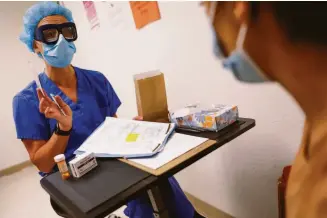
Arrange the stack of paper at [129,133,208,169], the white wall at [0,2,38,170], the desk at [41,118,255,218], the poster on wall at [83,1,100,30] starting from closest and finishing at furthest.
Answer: the desk at [41,118,255,218] < the stack of paper at [129,133,208,169] < the poster on wall at [83,1,100,30] < the white wall at [0,2,38,170]

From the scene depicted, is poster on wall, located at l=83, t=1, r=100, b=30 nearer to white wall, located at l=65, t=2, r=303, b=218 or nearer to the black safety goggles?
white wall, located at l=65, t=2, r=303, b=218

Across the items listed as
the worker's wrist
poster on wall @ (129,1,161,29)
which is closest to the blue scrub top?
the worker's wrist

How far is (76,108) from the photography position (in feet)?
3.71

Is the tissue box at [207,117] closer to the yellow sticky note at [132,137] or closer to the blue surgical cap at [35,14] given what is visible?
the yellow sticky note at [132,137]

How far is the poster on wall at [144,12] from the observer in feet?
4.35

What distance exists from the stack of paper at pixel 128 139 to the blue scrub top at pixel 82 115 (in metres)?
0.22

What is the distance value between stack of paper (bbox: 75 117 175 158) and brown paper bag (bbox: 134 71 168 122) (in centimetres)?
6

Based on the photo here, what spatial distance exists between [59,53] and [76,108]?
23 cm

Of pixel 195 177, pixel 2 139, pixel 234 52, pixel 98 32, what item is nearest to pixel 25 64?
pixel 2 139

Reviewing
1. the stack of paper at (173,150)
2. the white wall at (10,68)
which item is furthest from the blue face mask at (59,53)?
the white wall at (10,68)

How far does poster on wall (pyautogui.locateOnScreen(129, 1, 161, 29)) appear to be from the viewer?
4.35 feet

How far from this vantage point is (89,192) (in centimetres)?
63

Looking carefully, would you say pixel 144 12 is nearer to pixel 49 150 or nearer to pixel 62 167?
pixel 49 150

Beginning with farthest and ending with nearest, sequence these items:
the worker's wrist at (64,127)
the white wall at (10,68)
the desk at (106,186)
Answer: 1. the white wall at (10,68)
2. the worker's wrist at (64,127)
3. the desk at (106,186)
